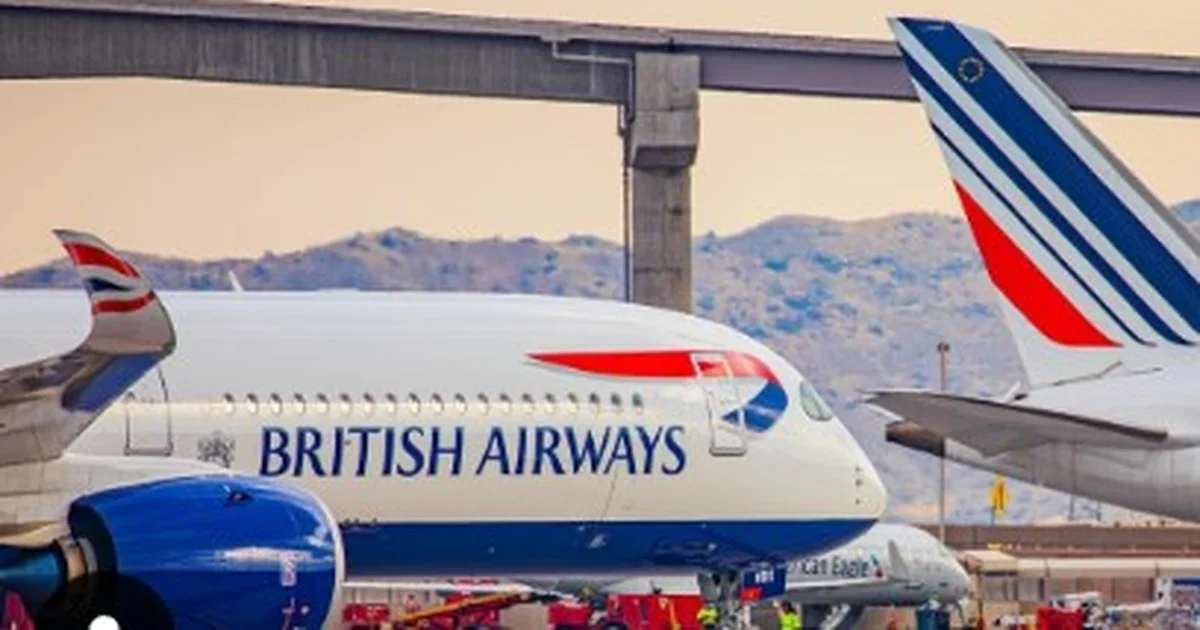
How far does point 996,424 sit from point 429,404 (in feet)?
21.0

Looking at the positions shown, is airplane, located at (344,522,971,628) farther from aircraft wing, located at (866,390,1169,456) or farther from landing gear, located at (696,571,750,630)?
aircraft wing, located at (866,390,1169,456)

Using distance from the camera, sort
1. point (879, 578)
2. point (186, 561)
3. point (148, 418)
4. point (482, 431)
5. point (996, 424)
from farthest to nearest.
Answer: point (879, 578) < point (482, 431) < point (996, 424) < point (148, 418) < point (186, 561)

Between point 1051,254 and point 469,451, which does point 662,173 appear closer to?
point 1051,254

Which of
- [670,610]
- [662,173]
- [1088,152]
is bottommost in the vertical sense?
[670,610]

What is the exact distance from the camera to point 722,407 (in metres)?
41.4

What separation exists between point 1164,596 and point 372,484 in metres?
74.1

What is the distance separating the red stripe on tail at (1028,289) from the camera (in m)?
42.5

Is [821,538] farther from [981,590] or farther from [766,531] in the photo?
[981,590]

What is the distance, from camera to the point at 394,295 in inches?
1635

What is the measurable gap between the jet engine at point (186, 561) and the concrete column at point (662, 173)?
5298cm

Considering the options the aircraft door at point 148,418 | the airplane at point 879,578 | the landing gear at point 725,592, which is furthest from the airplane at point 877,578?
the aircraft door at point 148,418

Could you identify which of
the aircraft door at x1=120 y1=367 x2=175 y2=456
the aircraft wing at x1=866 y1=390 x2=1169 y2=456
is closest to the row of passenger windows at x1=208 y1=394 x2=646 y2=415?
the aircraft door at x1=120 y1=367 x2=175 y2=456

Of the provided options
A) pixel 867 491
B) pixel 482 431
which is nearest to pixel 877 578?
pixel 867 491

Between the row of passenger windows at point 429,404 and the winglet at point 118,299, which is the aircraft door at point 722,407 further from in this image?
the winglet at point 118,299
